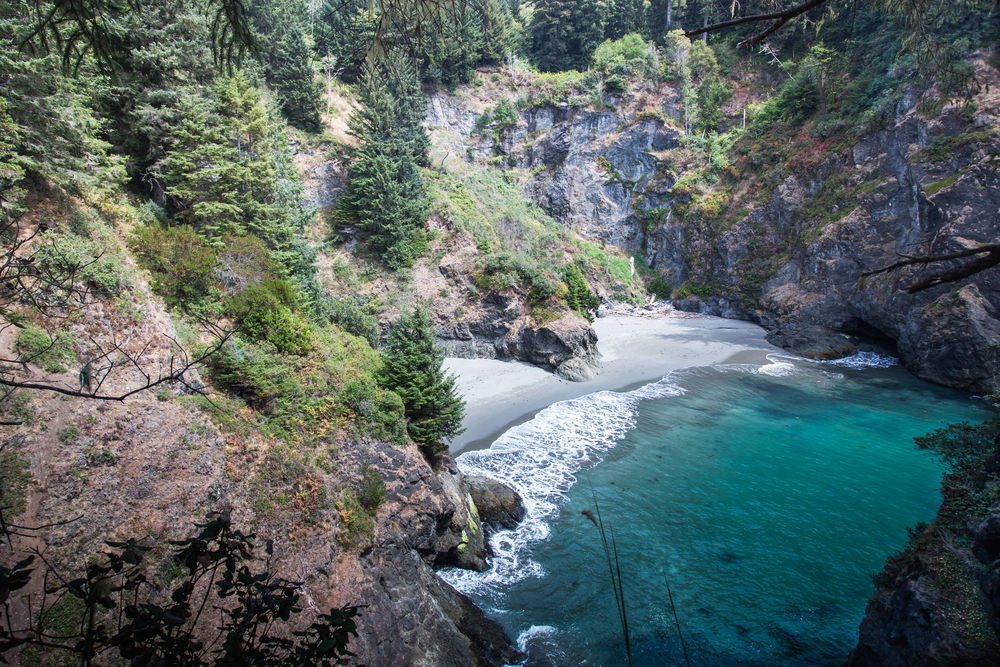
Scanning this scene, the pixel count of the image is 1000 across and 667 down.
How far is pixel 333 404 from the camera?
9234 mm

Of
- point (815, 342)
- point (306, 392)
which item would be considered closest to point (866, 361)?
point (815, 342)

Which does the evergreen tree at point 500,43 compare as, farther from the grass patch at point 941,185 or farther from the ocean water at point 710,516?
the ocean water at point 710,516

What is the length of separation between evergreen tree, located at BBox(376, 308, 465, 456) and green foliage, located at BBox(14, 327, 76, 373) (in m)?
5.36

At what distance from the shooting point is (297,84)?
24.2 metres

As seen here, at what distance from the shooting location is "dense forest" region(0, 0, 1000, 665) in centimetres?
404

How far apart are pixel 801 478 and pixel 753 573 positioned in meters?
4.70

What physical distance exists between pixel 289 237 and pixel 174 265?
5002 mm

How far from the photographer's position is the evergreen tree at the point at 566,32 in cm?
3856

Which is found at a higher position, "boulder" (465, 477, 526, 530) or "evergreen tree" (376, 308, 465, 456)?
"evergreen tree" (376, 308, 465, 456)

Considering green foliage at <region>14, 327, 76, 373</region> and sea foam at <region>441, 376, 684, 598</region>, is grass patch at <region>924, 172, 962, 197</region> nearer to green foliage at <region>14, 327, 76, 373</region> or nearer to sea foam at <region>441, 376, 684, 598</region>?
sea foam at <region>441, 376, 684, 598</region>

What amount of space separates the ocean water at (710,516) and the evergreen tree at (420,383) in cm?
287

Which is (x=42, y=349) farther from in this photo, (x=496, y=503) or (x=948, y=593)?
(x=948, y=593)

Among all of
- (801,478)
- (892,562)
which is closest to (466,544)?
(892,562)

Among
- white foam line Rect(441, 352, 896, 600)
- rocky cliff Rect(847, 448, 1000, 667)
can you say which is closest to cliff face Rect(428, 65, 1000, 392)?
rocky cliff Rect(847, 448, 1000, 667)
